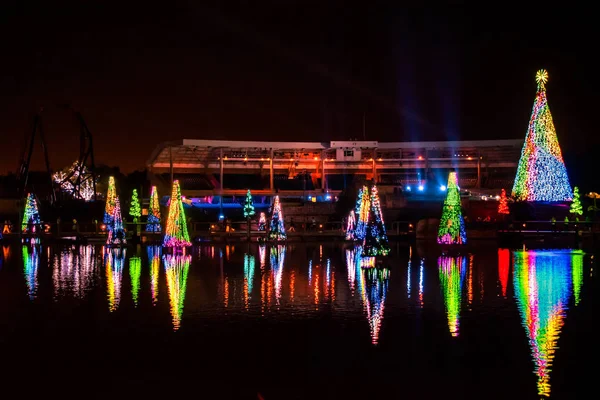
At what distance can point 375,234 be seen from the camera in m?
30.2

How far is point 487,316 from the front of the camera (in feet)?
56.6

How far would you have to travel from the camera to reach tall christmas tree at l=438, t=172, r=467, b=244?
117ft

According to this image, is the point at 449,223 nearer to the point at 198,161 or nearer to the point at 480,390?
the point at 480,390

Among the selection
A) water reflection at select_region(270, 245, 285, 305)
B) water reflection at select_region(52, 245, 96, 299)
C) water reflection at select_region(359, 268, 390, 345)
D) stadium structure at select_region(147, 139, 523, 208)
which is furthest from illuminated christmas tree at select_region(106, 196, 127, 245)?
stadium structure at select_region(147, 139, 523, 208)

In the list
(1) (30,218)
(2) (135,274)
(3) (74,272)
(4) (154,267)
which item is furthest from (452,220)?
(1) (30,218)

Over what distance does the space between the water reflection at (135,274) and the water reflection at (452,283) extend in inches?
282

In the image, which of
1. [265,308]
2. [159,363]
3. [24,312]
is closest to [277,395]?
[159,363]

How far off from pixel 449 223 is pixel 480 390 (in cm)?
2493

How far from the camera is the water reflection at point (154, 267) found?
21.0 m

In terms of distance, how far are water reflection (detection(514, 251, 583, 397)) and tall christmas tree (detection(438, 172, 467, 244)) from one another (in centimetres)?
289

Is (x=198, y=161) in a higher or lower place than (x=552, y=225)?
higher

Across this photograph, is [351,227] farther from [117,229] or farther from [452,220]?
[117,229]

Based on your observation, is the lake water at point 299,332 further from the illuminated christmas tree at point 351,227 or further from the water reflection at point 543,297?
the illuminated christmas tree at point 351,227

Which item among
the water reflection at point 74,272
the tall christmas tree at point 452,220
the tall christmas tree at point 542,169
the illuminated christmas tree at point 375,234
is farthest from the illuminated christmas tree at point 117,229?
the tall christmas tree at point 542,169
